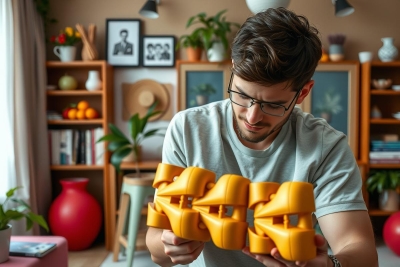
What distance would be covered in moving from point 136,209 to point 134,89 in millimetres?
1303

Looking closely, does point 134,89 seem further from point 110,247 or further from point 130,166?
point 110,247

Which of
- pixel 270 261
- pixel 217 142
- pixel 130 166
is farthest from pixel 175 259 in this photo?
pixel 130 166

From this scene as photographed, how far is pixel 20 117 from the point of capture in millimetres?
3363

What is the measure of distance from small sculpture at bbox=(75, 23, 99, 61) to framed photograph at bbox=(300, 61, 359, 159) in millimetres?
1945

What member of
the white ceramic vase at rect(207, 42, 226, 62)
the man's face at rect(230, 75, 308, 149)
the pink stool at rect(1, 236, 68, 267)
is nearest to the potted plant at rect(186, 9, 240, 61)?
the white ceramic vase at rect(207, 42, 226, 62)

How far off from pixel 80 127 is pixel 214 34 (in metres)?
1.55

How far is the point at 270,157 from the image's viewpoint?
4.39ft

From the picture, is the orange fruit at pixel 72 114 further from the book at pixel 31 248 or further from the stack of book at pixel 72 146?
the book at pixel 31 248

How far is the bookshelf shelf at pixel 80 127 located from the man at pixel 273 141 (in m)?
2.56

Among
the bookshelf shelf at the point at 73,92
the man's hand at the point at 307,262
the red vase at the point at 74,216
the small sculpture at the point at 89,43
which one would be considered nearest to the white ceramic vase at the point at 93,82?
the bookshelf shelf at the point at 73,92

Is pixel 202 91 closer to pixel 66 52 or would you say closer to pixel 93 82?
pixel 93 82

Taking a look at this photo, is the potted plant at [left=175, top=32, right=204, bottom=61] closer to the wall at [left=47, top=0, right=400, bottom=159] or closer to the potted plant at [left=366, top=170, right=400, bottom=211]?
the wall at [left=47, top=0, right=400, bottom=159]

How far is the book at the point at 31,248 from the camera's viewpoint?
2.25m

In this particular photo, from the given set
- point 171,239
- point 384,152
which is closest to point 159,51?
point 384,152
